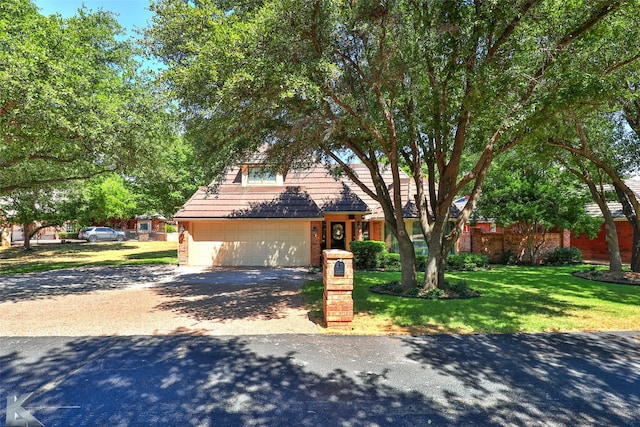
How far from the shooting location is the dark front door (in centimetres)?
1864

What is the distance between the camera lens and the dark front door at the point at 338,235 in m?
18.6

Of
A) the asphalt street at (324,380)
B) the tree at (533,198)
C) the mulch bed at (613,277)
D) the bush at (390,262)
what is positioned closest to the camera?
the asphalt street at (324,380)

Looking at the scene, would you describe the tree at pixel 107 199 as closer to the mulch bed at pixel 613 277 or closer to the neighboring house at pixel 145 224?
the neighboring house at pixel 145 224

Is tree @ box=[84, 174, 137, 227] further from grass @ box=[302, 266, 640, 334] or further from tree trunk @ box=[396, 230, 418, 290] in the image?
grass @ box=[302, 266, 640, 334]

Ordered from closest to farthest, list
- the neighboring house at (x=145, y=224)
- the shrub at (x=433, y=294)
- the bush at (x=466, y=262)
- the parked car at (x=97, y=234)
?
the shrub at (x=433, y=294) → the bush at (x=466, y=262) → the parked car at (x=97, y=234) → the neighboring house at (x=145, y=224)

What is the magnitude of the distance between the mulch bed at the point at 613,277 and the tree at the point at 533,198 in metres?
3.42

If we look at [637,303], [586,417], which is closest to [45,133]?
[586,417]

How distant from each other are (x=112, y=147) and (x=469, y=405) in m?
10.3

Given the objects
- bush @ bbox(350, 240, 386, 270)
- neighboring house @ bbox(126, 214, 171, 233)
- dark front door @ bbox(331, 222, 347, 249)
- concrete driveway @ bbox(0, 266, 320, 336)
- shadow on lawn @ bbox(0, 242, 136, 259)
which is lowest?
concrete driveway @ bbox(0, 266, 320, 336)

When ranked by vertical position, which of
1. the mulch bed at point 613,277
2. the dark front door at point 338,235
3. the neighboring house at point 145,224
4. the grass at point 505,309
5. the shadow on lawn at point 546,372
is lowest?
the shadow on lawn at point 546,372

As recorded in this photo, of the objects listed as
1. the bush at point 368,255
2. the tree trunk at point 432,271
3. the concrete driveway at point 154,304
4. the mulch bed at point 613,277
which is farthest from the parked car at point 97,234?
the mulch bed at point 613,277

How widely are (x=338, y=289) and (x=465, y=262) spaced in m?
11.5

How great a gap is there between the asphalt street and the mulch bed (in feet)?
26.4

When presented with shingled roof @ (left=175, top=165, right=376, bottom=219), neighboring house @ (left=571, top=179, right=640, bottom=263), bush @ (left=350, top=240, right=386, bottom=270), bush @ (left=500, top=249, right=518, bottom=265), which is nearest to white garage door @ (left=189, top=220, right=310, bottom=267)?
shingled roof @ (left=175, top=165, right=376, bottom=219)
